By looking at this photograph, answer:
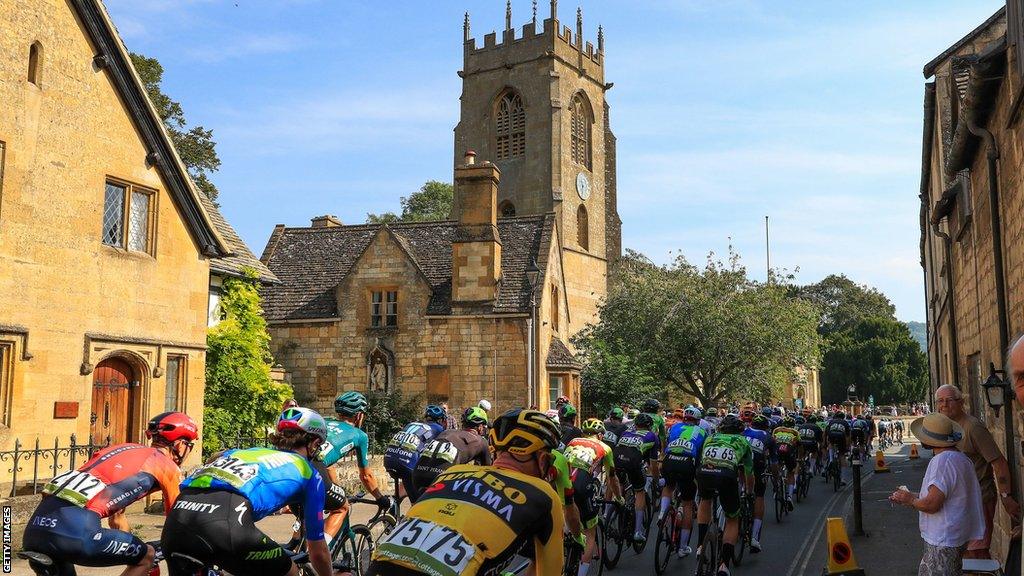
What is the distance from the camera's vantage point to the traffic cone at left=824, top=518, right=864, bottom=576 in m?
6.11

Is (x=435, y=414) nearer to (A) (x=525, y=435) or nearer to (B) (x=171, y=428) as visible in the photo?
(B) (x=171, y=428)

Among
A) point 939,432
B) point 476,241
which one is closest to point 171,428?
point 939,432

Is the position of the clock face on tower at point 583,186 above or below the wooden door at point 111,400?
above

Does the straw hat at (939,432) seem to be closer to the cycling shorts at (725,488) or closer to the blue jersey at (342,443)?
the cycling shorts at (725,488)

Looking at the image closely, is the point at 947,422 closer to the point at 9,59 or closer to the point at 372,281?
the point at 9,59

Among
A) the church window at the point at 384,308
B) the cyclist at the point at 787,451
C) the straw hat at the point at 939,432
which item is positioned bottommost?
the cyclist at the point at 787,451

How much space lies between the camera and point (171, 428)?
5578mm

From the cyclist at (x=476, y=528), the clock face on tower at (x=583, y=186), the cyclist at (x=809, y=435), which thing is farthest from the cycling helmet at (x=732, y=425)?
the clock face on tower at (x=583, y=186)

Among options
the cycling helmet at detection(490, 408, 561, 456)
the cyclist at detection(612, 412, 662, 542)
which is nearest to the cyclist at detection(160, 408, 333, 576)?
the cycling helmet at detection(490, 408, 561, 456)

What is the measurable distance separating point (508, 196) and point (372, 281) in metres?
28.4

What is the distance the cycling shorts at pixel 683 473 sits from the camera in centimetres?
1039

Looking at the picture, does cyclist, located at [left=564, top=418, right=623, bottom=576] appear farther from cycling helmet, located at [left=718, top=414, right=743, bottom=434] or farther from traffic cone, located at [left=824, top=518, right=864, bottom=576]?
traffic cone, located at [left=824, top=518, right=864, bottom=576]

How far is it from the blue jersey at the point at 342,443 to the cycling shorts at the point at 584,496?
212 centimetres

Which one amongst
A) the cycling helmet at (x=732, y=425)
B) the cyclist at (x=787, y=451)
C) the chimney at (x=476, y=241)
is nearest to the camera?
the cycling helmet at (x=732, y=425)
